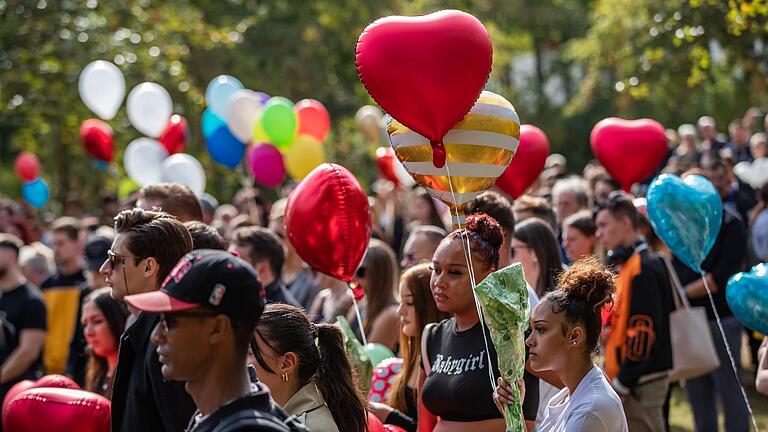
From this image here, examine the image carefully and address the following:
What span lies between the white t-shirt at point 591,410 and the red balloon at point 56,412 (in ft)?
5.58

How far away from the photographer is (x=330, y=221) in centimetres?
542

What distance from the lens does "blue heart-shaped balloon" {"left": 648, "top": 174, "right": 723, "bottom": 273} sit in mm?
5715

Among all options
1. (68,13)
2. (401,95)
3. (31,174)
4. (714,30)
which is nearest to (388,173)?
(714,30)

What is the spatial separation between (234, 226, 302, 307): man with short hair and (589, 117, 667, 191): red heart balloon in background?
2.69 m

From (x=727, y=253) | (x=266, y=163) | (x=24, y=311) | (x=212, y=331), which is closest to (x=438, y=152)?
(x=212, y=331)

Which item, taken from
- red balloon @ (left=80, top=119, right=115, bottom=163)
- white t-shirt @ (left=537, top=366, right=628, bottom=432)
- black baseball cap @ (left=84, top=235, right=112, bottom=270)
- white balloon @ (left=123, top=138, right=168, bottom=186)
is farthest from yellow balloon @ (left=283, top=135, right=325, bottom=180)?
white t-shirt @ (left=537, top=366, right=628, bottom=432)

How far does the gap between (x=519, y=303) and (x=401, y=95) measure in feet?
3.24

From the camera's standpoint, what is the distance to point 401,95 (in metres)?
4.46

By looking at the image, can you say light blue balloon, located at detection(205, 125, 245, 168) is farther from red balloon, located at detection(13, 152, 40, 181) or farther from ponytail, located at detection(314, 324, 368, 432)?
ponytail, located at detection(314, 324, 368, 432)

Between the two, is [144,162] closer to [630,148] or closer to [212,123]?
→ [212,123]

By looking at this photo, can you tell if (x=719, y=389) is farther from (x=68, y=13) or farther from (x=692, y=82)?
(x=68, y=13)

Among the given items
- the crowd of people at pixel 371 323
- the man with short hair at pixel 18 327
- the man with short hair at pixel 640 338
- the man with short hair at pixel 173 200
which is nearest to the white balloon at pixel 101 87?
the crowd of people at pixel 371 323

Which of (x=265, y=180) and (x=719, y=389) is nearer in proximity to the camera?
(x=719, y=389)

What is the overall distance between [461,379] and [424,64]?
1307 millimetres
